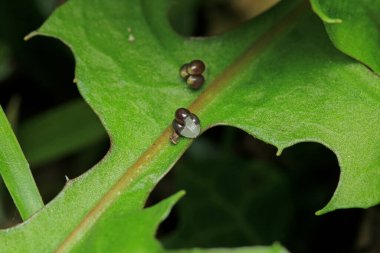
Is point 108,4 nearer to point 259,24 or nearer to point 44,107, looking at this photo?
point 259,24

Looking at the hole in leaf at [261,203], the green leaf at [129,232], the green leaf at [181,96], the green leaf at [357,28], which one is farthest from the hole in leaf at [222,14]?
the green leaf at [129,232]

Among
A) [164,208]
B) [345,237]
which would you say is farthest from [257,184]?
[164,208]

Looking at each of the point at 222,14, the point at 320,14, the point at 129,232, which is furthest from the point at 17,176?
the point at 222,14

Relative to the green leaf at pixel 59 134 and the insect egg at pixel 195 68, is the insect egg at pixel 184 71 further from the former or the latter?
the green leaf at pixel 59 134

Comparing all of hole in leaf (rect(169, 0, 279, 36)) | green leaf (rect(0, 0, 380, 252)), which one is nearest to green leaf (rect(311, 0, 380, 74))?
green leaf (rect(0, 0, 380, 252))

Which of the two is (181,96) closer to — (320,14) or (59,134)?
(320,14)

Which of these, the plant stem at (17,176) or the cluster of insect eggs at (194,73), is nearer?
the plant stem at (17,176)
